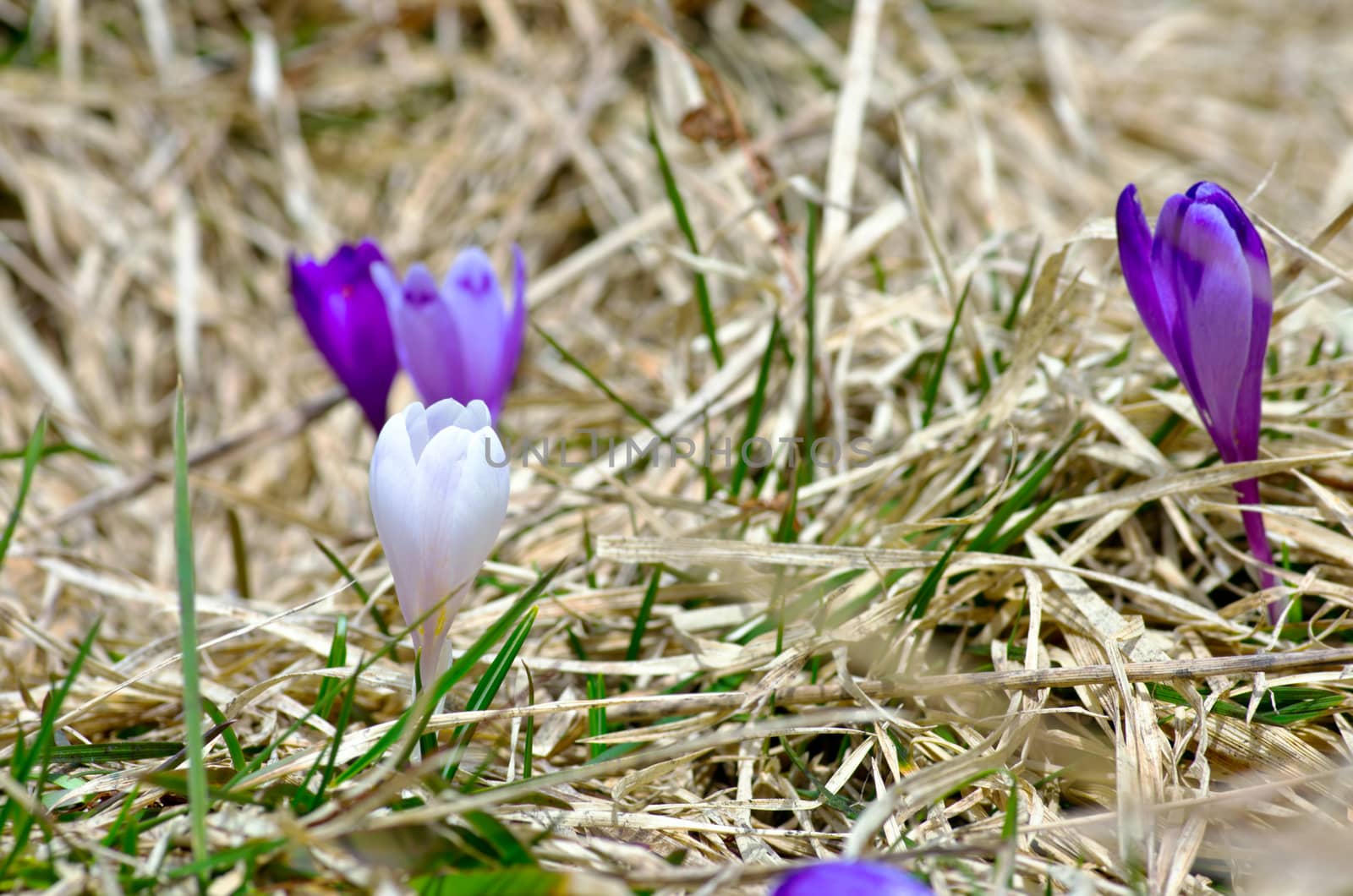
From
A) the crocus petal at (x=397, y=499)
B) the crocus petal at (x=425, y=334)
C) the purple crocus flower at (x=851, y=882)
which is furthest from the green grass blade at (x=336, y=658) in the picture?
the purple crocus flower at (x=851, y=882)

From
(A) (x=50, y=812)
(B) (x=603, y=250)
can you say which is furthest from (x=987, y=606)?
(B) (x=603, y=250)

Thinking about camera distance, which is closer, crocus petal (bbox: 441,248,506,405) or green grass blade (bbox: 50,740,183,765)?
green grass blade (bbox: 50,740,183,765)

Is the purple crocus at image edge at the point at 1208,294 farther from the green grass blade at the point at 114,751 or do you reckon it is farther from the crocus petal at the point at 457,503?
the green grass blade at the point at 114,751

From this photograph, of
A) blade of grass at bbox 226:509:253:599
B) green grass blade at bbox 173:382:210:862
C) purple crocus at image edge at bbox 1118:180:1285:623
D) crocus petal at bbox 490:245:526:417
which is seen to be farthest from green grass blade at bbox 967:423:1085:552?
blade of grass at bbox 226:509:253:599

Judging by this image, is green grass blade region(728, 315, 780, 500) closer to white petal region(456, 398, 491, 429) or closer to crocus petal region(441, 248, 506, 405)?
crocus petal region(441, 248, 506, 405)

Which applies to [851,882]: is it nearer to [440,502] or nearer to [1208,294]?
[440,502]

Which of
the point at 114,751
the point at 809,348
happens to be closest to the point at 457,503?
the point at 114,751
